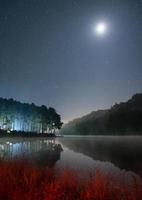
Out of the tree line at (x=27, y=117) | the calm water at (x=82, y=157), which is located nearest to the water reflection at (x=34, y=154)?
the calm water at (x=82, y=157)

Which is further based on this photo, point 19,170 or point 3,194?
point 19,170

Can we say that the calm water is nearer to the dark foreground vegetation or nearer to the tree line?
the dark foreground vegetation

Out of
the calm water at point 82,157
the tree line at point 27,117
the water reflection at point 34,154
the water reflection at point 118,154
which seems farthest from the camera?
the tree line at point 27,117

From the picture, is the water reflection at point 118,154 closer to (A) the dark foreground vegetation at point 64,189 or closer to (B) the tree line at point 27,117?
(A) the dark foreground vegetation at point 64,189

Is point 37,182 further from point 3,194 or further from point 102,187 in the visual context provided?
point 102,187

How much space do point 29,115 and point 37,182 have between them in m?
135

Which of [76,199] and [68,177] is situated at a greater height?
[68,177]

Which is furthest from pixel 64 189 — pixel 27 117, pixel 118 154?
pixel 27 117

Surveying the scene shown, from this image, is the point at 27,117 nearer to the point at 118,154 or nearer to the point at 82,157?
the point at 118,154

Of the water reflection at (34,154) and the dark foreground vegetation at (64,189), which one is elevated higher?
the water reflection at (34,154)

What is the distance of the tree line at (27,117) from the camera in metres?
124

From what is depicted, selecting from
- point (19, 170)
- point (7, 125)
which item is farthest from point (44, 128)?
point (19, 170)

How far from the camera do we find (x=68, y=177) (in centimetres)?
1184

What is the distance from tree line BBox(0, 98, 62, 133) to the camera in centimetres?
12381
